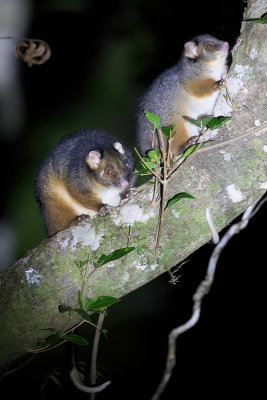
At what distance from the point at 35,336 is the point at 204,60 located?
3.39m

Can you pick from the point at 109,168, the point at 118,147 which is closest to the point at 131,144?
the point at 118,147

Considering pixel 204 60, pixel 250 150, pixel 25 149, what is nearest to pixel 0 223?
pixel 25 149

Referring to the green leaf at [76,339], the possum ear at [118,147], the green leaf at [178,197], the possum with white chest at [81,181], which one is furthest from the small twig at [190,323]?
the possum ear at [118,147]

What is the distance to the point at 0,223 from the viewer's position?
7.79m

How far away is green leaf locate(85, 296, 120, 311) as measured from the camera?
2.67 m

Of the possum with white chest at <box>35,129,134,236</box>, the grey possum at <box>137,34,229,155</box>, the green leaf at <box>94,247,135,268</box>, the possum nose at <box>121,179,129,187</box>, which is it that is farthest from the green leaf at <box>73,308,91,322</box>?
the grey possum at <box>137,34,229,155</box>

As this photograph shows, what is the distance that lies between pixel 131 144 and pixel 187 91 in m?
4.13

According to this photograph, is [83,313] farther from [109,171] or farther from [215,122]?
[109,171]

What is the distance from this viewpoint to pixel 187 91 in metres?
4.66

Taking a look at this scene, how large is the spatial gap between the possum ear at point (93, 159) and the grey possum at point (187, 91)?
661mm

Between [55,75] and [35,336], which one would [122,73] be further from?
[35,336]

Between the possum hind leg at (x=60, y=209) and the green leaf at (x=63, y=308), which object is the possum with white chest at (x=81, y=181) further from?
the green leaf at (x=63, y=308)

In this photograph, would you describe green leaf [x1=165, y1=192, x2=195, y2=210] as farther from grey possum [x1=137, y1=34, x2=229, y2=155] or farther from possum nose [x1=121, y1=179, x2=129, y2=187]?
grey possum [x1=137, y1=34, x2=229, y2=155]

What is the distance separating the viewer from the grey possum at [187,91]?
4551 millimetres
